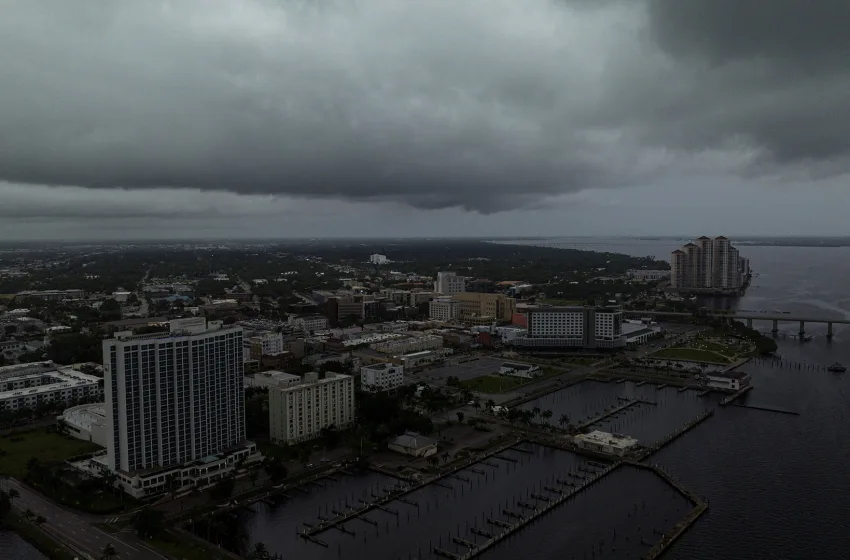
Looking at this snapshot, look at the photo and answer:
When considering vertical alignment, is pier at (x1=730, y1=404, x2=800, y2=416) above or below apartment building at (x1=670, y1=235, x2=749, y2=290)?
below

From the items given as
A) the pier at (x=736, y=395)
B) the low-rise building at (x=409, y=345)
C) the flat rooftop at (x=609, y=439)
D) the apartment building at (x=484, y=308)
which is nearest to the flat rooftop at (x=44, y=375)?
the low-rise building at (x=409, y=345)

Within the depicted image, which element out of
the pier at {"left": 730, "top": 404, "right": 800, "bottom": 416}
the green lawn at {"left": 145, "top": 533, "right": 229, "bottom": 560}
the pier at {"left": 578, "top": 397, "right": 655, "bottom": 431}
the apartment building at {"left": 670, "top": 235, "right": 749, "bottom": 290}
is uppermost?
the apartment building at {"left": 670, "top": 235, "right": 749, "bottom": 290}

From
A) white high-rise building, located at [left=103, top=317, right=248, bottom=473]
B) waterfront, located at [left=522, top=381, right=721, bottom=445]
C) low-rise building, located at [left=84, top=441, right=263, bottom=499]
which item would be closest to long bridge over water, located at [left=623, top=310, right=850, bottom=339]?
waterfront, located at [left=522, top=381, right=721, bottom=445]

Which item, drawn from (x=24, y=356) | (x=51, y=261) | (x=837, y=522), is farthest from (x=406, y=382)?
(x=51, y=261)

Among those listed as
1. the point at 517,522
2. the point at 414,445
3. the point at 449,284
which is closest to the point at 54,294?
the point at 449,284

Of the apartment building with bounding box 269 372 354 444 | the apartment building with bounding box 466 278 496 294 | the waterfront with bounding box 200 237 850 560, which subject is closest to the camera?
the waterfront with bounding box 200 237 850 560

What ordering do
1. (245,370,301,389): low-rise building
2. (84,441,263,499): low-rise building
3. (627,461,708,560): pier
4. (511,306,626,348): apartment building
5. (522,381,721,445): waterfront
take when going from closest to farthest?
(627,461,708,560): pier
(84,441,263,499): low-rise building
(522,381,721,445): waterfront
(245,370,301,389): low-rise building
(511,306,626,348): apartment building

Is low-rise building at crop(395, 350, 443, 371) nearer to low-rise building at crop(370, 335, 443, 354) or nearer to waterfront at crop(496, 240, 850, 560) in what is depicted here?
low-rise building at crop(370, 335, 443, 354)

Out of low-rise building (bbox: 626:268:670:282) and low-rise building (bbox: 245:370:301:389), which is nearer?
low-rise building (bbox: 245:370:301:389)
